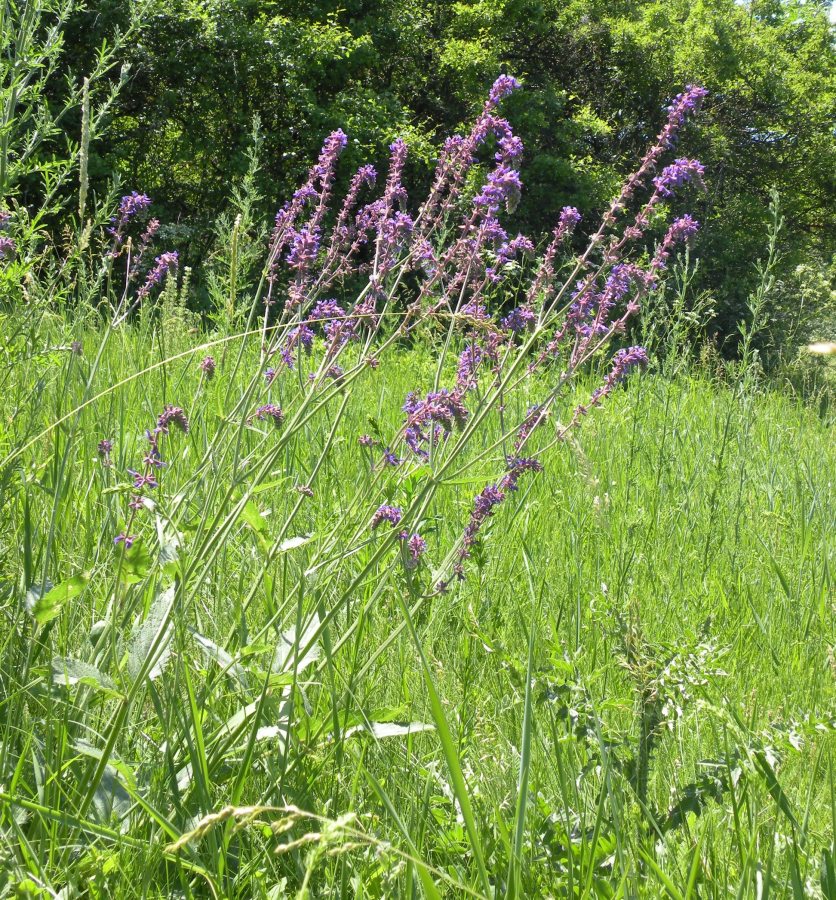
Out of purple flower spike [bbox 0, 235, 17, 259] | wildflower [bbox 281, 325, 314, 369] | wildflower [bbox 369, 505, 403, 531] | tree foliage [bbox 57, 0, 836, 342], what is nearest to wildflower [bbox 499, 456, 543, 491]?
wildflower [bbox 369, 505, 403, 531]

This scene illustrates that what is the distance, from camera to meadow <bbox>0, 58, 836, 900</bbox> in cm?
120

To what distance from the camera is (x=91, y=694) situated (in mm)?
1459

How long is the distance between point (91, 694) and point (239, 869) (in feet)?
1.32

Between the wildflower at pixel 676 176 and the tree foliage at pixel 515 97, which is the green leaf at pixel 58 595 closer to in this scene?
the wildflower at pixel 676 176

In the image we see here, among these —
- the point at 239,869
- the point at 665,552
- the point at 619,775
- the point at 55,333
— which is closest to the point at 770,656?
the point at 665,552

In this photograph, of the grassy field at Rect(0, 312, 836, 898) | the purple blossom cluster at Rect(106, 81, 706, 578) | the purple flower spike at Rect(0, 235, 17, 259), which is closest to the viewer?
the grassy field at Rect(0, 312, 836, 898)

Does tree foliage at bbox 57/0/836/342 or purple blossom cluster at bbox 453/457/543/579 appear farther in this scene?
tree foliage at bbox 57/0/836/342

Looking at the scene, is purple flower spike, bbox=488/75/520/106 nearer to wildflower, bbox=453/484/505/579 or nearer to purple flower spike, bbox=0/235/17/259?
wildflower, bbox=453/484/505/579

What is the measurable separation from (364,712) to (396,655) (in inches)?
20.6

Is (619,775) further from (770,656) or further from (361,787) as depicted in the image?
(770,656)

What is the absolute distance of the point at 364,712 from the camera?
1341 millimetres

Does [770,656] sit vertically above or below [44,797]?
below

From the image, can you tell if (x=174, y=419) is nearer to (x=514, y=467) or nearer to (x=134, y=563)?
(x=134, y=563)

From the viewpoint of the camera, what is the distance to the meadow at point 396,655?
120 centimetres
